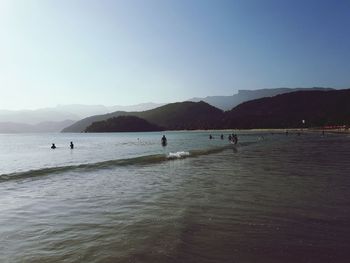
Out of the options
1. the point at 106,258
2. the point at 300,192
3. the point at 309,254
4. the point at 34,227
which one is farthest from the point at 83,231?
the point at 300,192

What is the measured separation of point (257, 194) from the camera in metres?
14.3

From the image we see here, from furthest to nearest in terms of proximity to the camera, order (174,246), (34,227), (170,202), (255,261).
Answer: (170,202), (34,227), (174,246), (255,261)

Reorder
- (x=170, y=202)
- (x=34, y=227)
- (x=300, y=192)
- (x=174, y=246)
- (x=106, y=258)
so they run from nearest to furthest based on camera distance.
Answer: (x=106, y=258) < (x=174, y=246) < (x=34, y=227) < (x=170, y=202) < (x=300, y=192)

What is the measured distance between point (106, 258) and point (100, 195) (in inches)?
350

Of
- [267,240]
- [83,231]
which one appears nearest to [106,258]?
[83,231]

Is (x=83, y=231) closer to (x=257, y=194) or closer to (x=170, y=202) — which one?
(x=170, y=202)

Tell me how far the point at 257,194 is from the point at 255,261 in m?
7.67

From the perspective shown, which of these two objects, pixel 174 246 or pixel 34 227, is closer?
pixel 174 246

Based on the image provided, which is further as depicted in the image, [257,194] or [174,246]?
[257,194]

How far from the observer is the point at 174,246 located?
7977 mm

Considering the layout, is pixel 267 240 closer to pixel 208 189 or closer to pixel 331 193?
pixel 331 193

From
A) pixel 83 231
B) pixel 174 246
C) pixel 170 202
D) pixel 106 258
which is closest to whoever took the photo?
pixel 106 258

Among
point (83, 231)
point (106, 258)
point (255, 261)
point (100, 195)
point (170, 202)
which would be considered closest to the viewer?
point (255, 261)

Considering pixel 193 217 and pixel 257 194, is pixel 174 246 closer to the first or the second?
pixel 193 217
